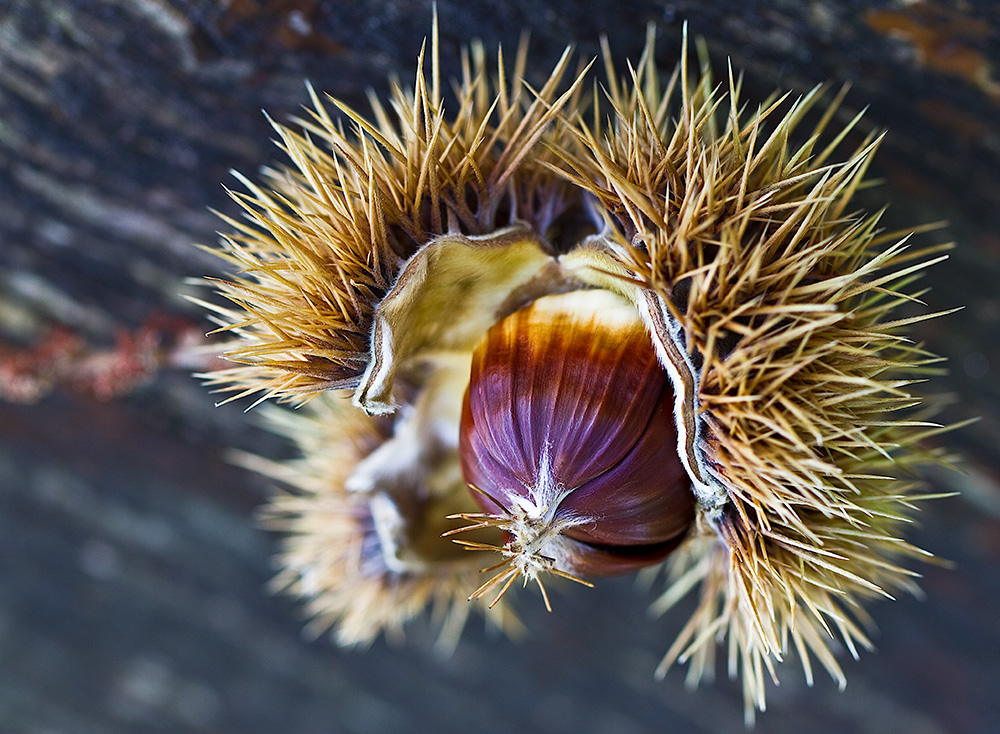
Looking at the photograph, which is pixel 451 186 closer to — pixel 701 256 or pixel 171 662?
pixel 701 256

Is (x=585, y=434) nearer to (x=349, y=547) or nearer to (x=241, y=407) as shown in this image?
(x=349, y=547)

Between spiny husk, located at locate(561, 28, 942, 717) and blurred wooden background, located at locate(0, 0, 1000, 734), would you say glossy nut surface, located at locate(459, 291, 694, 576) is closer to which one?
spiny husk, located at locate(561, 28, 942, 717)

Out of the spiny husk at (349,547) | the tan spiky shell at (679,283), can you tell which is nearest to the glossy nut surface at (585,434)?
the tan spiky shell at (679,283)

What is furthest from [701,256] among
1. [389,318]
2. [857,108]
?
[857,108]

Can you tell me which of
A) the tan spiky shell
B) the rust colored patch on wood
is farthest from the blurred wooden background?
the tan spiky shell

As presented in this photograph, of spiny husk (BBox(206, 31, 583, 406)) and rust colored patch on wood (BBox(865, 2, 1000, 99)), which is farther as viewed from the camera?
rust colored patch on wood (BBox(865, 2, 1000, 99))

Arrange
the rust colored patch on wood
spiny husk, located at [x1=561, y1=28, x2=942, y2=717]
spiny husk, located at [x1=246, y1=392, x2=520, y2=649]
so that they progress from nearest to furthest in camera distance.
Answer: spiny husk, located at [x1=561, y1=28, x2=942, y2=717], the rust colored patch on wood, spiny husk, located at [x1=246, y1=392, x2=520, y2=649]
